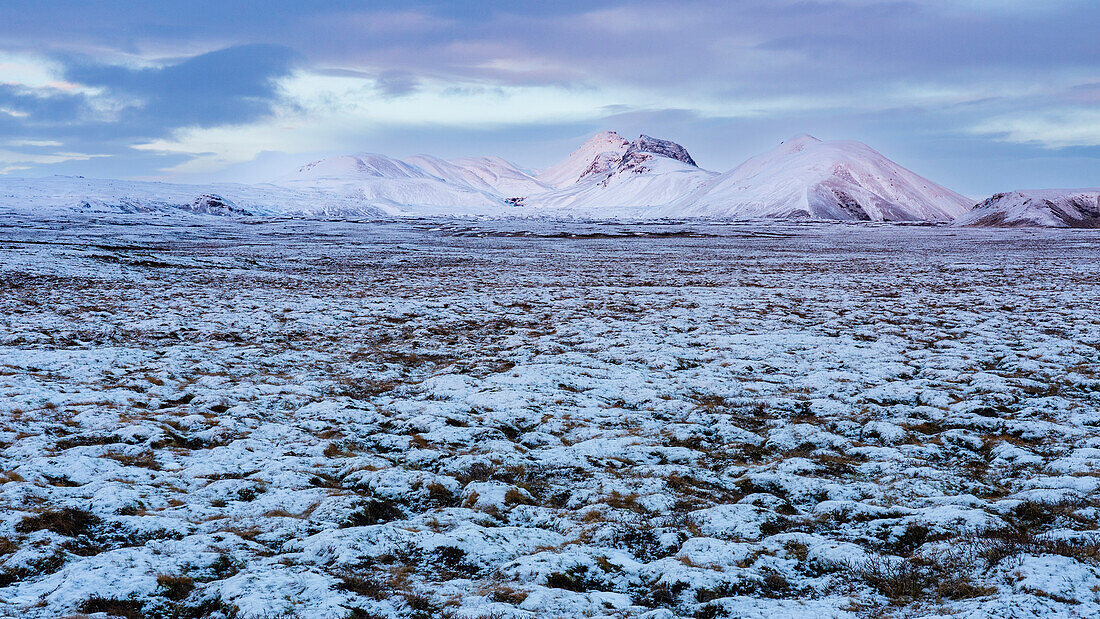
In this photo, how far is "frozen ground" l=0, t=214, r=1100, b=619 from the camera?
5117 millimetres

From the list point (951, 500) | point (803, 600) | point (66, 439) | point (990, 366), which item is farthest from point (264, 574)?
point (990, 366)

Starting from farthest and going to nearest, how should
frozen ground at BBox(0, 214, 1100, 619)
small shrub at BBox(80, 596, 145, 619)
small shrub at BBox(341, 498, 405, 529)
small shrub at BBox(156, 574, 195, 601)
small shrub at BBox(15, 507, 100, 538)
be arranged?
small shrub at BBox(341, 498, 405, 529) → small shrub at BBox(15, 507, 100, 538) → frozen ground at BBox(0, 214, 1100, 619) → small shrub at BBox(156, 574, 195, 601) → small shrub at BBox(80, 596, 145, 619)

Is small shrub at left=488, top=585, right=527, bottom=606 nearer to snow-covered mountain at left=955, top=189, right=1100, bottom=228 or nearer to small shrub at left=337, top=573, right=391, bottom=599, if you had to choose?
small shrub at left=337, top=573, right=391, bottom=599

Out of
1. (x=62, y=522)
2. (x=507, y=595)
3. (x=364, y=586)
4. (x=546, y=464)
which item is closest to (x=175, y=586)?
(x=364, y=586)

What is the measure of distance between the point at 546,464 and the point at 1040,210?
601ft

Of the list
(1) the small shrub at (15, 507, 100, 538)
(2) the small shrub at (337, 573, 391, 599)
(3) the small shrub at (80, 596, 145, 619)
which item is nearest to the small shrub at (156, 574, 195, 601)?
(3) the small shrub at (80, 596, 145, 619)

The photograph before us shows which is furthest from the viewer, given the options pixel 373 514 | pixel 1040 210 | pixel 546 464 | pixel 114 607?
pixel 1040 210

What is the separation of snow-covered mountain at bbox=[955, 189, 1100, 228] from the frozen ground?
523ft

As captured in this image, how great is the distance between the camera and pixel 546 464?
797 centimetres

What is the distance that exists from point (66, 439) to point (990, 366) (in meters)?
14.7

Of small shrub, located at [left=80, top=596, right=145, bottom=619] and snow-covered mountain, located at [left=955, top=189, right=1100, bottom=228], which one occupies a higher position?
snow-covered mountain, located at [left=955, top=189, right=1100, bottom=228]

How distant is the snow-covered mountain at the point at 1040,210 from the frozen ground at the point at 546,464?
159m

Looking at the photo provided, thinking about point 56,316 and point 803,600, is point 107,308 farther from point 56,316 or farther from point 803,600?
point 803,600

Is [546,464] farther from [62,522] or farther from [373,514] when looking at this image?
[62,522]
